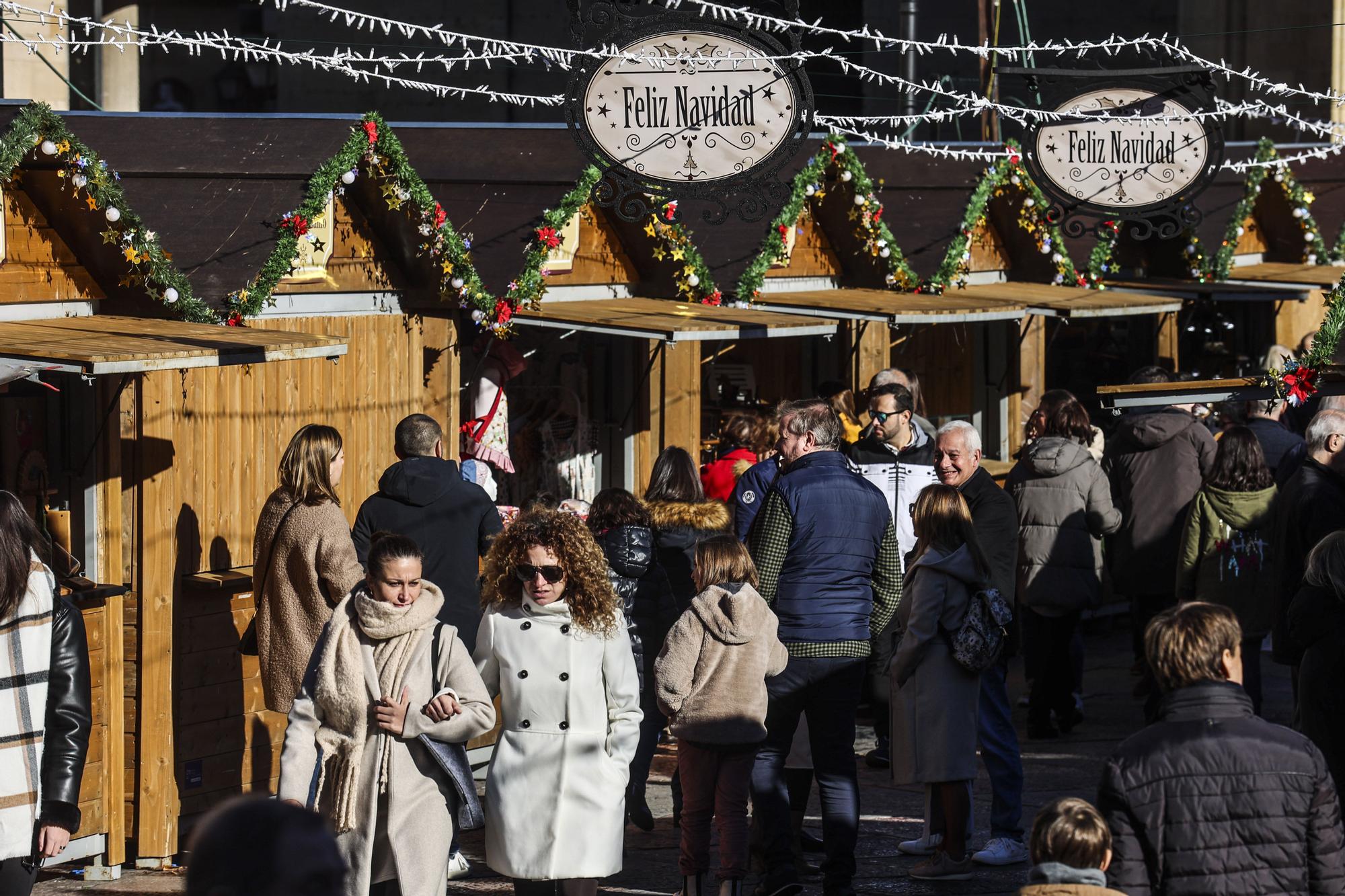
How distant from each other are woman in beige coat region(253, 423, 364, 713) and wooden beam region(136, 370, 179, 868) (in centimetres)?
40

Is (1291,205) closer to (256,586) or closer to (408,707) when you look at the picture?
(256,586)

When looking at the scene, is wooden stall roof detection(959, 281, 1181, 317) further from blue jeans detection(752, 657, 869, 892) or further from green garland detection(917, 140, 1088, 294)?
blue jeans detection(752, 657, 869, 892)

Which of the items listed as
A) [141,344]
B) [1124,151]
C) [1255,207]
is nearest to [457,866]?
[141,344]

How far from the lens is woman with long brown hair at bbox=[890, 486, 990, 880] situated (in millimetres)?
7523

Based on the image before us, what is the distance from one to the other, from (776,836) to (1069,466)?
3648mm

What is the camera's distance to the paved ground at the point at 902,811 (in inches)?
304

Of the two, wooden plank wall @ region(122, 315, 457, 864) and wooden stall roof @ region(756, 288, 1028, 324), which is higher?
wooden stall roof @ region(756, 288, 1028, 324)

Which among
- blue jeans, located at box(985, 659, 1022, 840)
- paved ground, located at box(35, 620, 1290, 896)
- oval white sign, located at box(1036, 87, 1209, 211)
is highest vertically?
oval white sign, located at box(1036, 87, 1209, 211)

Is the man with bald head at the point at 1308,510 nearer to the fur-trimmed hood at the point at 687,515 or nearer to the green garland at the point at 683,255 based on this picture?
the fur-trimmed hood at the point at 687,515

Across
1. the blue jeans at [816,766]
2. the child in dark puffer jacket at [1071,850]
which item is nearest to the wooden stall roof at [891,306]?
the blue jeans at [816,766]

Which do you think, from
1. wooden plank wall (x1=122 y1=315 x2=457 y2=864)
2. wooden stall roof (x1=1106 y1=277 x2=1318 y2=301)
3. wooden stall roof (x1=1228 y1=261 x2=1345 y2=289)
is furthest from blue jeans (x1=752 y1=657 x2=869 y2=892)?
wooden stall roof (x1=1228 y1=261 x2=1345 y2=289)

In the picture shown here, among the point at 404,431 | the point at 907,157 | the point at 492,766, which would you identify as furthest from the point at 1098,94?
the point at 492,766

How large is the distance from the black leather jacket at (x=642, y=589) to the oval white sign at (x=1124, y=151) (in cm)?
427

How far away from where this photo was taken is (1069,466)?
1020 cm
